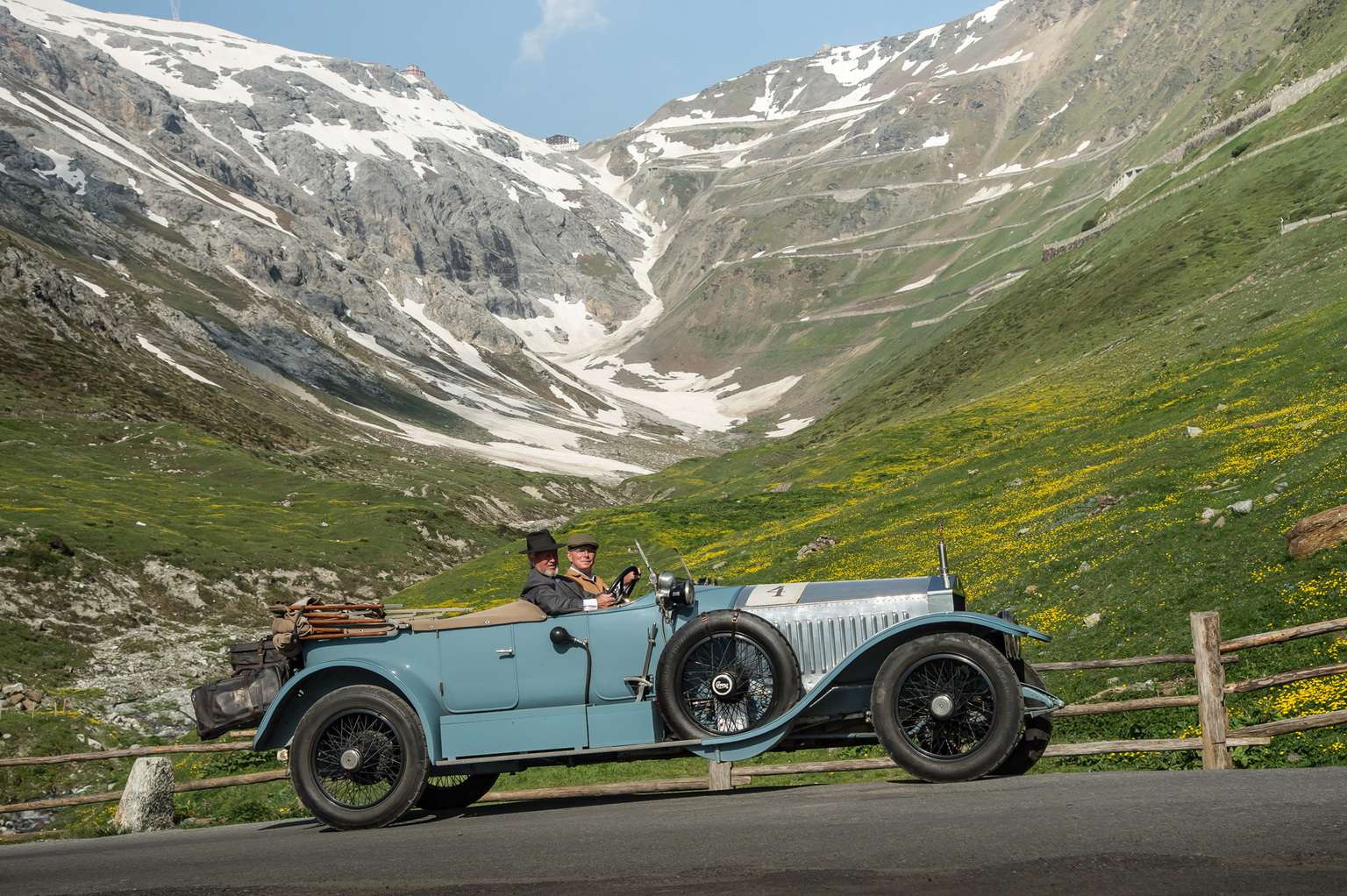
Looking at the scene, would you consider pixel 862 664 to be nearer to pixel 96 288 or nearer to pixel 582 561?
pixel 582 561

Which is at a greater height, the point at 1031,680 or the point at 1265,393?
the point at 1265,393

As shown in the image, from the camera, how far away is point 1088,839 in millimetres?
6496

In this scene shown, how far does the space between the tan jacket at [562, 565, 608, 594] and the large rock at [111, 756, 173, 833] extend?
27.3 ft

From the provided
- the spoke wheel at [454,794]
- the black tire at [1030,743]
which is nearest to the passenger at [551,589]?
the spoke wheel at [454,794]

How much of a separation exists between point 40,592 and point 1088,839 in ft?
176

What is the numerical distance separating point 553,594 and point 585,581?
3.00 ft

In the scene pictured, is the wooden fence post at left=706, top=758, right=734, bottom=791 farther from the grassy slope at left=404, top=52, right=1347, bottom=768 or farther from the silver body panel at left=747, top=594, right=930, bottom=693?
the grassy slope at left=404, top=52, right=1347, bottom=768

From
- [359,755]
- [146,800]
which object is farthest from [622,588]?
[146,800]

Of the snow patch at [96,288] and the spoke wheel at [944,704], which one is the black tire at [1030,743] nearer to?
the spoke wheel at [944,704]

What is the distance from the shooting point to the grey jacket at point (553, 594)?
10.8 meters

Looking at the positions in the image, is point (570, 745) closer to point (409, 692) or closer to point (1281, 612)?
point (409, 692)

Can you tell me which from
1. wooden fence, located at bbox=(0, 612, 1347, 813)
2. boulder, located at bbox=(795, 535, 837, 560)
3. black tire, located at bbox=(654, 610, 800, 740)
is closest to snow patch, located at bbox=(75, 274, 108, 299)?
boulder, located at bbox=(795, 535, 837, 560)

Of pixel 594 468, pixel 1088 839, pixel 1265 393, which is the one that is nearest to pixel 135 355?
pixel 594 468

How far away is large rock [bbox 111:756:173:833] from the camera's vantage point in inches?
580
